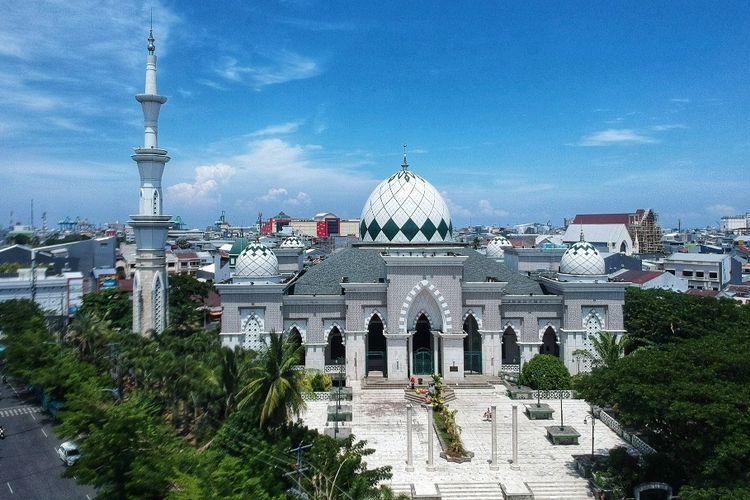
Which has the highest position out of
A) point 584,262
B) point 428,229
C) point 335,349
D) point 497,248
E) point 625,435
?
point 428,229

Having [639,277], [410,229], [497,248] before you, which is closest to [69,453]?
[410,229]

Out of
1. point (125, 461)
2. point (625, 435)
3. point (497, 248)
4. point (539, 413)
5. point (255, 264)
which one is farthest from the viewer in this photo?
point (497, 248)

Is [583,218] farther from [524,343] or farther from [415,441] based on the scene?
[415,441]

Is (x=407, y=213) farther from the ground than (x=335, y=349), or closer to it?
farther from the ground

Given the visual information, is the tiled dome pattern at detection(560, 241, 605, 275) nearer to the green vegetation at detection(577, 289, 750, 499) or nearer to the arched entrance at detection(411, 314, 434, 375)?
the arched entrance at detection(411, 314, 434, 375)

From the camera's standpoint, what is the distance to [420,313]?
1158 inches

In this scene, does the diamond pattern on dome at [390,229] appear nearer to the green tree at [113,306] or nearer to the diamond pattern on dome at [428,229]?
the diamond pattern on dome at [428,229]

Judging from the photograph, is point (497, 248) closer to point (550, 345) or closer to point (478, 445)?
point (550, 345)

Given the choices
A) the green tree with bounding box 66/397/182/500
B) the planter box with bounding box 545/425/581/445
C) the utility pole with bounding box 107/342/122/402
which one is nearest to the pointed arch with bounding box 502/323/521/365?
the planter box with bounding box 545/425/581/445

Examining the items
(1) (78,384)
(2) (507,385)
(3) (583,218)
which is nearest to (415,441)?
(2) (507,385)

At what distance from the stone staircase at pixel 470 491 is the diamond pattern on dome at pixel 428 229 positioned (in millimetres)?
16824

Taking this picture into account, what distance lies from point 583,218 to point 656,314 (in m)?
76.0

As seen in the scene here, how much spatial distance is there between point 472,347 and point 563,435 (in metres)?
9.81

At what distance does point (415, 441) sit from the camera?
21.6 m
